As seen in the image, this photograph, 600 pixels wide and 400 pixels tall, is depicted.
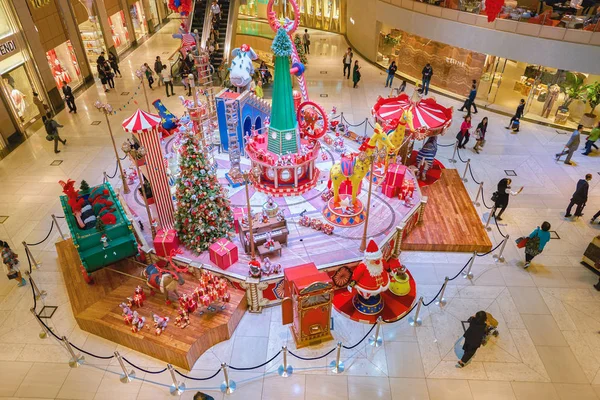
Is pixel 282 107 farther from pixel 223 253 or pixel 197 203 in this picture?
pixel 223 253

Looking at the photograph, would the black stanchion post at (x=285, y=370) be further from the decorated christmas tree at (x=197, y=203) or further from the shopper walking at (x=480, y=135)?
the shopper walking at (x=480, y=135)

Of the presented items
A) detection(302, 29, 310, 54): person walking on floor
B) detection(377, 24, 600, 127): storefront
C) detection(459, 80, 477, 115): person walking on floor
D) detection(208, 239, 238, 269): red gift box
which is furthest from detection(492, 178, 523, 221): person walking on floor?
detection(302, 29, 310, 54): person walking on floor

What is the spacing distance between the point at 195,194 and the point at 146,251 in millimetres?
1685

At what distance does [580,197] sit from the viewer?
396 inches

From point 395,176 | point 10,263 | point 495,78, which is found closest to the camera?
point 10,263

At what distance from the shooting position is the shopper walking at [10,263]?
27.6ft

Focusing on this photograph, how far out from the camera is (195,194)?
809 centimetres

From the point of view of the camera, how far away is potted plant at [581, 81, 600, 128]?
45.6 ft

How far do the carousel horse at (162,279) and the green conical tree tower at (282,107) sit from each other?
3885mm

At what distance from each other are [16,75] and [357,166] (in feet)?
42.4

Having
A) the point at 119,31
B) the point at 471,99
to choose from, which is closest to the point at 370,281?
the point at 471,99

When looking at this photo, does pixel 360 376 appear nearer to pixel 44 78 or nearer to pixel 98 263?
pixel 98 263

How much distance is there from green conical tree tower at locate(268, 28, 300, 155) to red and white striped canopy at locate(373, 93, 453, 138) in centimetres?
295

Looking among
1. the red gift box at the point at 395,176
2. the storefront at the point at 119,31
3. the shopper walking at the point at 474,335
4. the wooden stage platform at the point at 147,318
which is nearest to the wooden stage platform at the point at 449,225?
the red gift box at the point at 395,176
